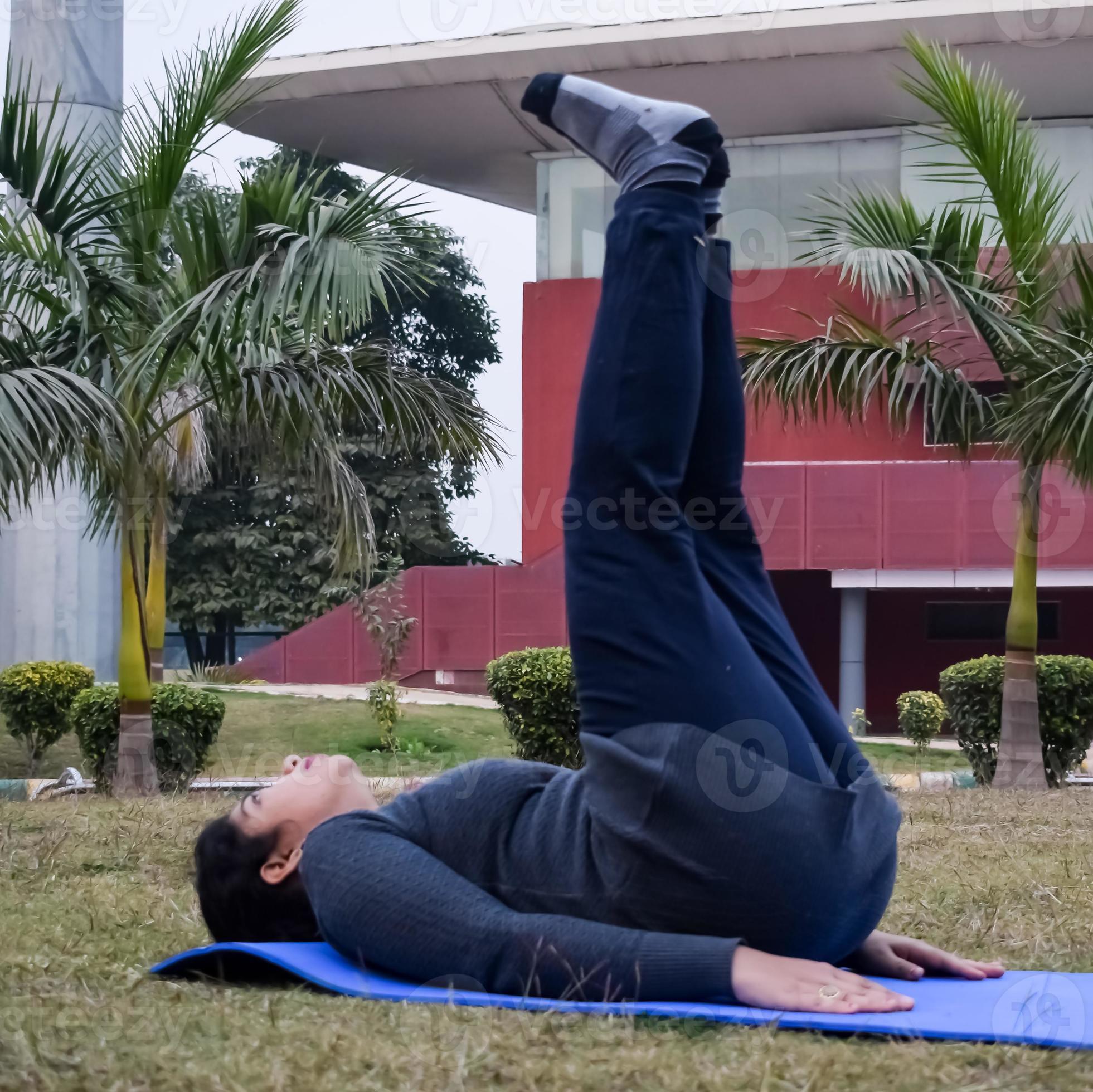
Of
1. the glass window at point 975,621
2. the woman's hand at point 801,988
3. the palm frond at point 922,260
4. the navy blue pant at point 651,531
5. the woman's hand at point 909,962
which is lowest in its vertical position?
the glass window at point 975,621

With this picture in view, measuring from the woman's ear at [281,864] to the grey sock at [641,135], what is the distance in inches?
48.6

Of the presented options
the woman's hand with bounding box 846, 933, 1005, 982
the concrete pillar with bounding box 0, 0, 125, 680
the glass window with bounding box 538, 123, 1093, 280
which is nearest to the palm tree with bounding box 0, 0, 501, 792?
the woman's hand with bounding box 846, 933, 1005, 982

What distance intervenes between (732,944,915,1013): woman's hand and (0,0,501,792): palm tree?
14.0 feet

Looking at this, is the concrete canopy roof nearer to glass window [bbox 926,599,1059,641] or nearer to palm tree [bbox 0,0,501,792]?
glass window [bbox 926,599,1059,641]

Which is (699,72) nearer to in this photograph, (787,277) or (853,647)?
(787,277)

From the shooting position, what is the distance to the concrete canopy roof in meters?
15.2

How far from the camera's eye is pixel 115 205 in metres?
6.35

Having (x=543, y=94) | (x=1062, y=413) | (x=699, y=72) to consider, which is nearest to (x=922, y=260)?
(x=1062, y=413)

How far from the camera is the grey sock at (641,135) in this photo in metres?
1.98

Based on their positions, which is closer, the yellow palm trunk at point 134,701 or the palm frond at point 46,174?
the palm frond at point 46,174

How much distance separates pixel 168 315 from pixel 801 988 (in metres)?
5.32

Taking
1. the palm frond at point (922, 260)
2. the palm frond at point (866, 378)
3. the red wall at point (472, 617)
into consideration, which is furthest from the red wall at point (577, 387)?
the palm frond at point (922, 260)

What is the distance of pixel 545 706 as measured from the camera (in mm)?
8227

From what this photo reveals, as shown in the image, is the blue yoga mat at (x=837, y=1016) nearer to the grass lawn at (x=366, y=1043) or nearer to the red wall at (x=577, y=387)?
the grass lawn at (x=366, y=1043)
